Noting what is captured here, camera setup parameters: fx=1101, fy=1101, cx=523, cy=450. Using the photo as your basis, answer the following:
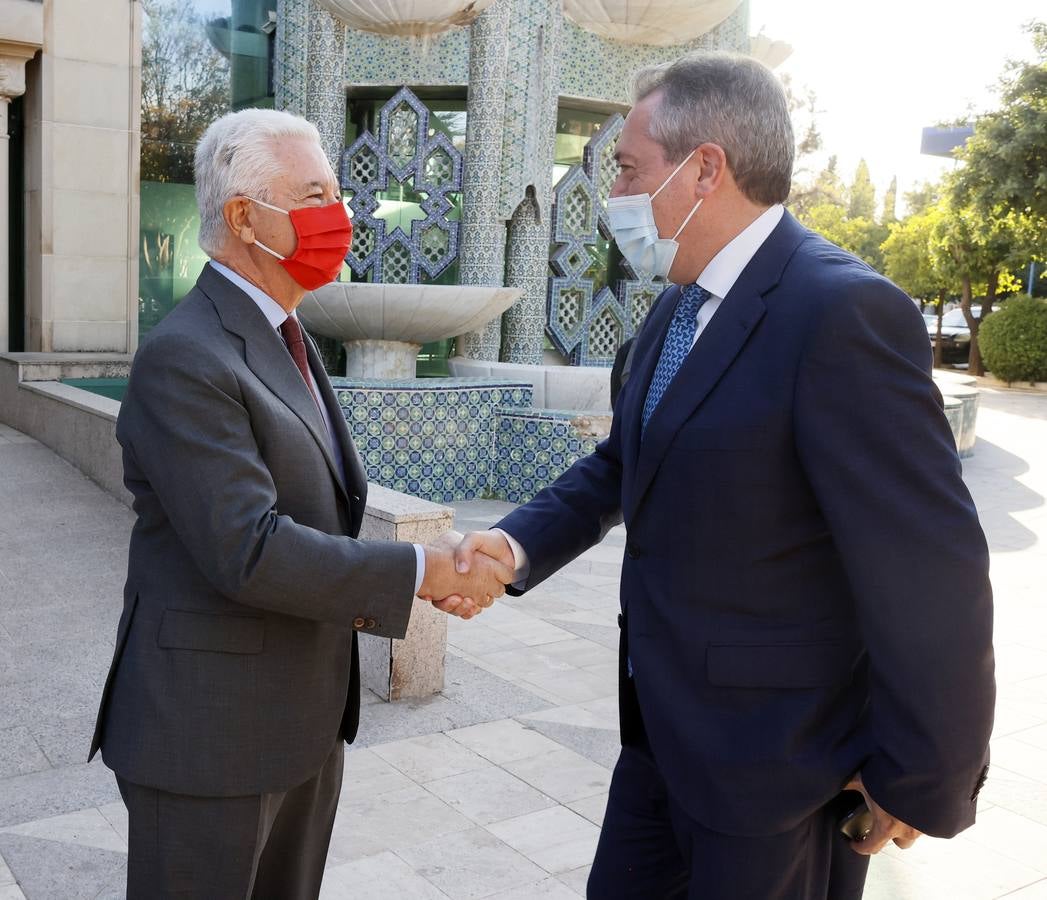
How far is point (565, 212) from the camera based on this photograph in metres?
13.4

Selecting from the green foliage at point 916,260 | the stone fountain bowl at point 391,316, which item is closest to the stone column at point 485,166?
the stone fountain bowl at point 391,316

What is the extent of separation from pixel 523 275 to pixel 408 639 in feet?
29.8

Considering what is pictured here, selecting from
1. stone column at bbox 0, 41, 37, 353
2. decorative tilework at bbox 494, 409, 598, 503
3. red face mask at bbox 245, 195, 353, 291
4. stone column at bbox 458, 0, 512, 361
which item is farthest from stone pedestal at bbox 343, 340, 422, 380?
red face mask at bbox 245, 195, 353, 291

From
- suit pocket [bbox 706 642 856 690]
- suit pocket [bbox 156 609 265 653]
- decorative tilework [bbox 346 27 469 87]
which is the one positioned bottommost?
suit pocket [bbox 156 609 265 653]

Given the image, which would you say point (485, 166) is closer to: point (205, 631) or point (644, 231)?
point (644, 231)

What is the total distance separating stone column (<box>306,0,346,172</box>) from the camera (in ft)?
39.2

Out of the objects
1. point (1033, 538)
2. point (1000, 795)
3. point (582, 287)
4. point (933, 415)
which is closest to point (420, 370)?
point (582, 287)

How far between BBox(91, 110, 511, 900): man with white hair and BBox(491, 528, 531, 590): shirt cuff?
27 centimetres

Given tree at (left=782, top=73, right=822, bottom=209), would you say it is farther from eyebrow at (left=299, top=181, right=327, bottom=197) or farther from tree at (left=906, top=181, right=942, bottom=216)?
eyebrow at (left=299, top=181, right=327, bottom=197)

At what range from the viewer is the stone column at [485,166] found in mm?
11969

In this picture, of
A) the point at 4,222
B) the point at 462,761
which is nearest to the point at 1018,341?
the point at 4,222

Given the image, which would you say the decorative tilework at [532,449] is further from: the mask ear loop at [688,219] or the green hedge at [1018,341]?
the green hedge at [1018,341]

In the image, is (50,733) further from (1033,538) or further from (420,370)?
(420,370)

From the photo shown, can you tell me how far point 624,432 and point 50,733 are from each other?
2912 millimetres
